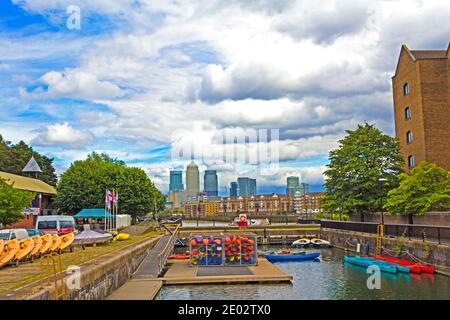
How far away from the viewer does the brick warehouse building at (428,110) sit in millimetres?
54406

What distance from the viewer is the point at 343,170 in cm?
5222

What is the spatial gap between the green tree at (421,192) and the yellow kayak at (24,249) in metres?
29.9

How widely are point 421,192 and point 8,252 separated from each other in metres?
33.1

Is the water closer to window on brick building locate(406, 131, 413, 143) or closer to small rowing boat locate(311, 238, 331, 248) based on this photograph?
small rowing boat locate(311, 238, 331, 248)

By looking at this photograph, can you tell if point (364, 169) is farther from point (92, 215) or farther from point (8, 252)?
point (8, 252)

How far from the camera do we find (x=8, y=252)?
21.4 metres

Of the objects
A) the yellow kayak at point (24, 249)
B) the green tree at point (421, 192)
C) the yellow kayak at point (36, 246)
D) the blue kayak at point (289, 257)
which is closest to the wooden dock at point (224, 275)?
the yellow kayak at point (36, 246)

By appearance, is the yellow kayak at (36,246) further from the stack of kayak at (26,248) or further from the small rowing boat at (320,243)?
the small rowing boat at (320,243)

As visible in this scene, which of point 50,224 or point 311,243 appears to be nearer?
point 50,224

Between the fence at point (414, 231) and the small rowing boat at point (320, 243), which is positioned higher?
the fence at point (414, 231)

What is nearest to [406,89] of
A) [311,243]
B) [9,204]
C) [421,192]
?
[311,243]

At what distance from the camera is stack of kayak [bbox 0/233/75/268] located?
21062 millimetres
